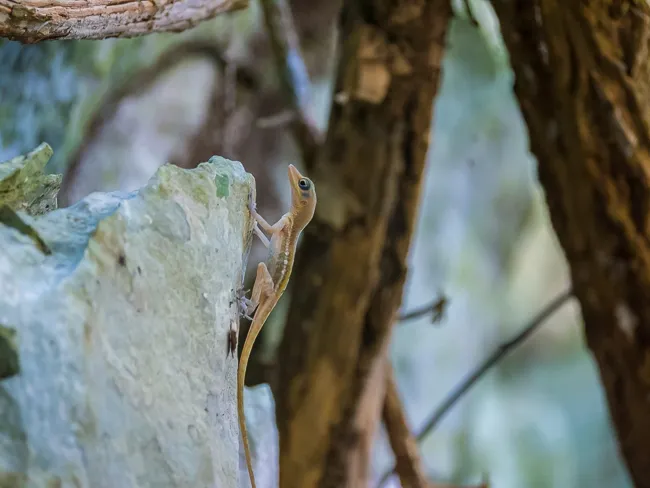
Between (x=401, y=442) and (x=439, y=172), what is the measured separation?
1834 millimetres

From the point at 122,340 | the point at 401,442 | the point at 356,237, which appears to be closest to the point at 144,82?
the point at 356,237

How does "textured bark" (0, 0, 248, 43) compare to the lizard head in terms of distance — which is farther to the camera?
the lizard head

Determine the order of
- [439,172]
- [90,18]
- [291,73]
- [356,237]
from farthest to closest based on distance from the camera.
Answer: [439,172]
[291,73]
[356,237]
[90,18]

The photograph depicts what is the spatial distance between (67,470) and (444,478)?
3172 mm

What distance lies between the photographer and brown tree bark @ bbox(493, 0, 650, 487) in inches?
47.2

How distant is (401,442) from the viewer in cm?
165

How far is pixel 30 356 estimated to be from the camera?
1.77ft

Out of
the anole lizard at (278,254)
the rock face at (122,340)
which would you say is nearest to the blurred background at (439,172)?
the anole lizard at (278,254)

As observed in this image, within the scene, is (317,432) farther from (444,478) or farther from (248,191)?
(444,478)

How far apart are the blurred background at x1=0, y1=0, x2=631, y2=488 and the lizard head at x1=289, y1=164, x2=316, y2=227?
0.60 meters

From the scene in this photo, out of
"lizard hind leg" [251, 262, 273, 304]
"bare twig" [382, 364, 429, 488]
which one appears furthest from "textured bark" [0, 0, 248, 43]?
"bare twig" [382, 364, 429, 488]

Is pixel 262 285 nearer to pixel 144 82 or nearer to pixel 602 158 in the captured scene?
pixel 602 158

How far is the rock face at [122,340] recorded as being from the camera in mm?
536

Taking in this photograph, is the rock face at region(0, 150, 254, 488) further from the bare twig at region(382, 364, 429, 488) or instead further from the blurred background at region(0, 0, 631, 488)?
the bare twig at region(382, 364, 429, 488)
